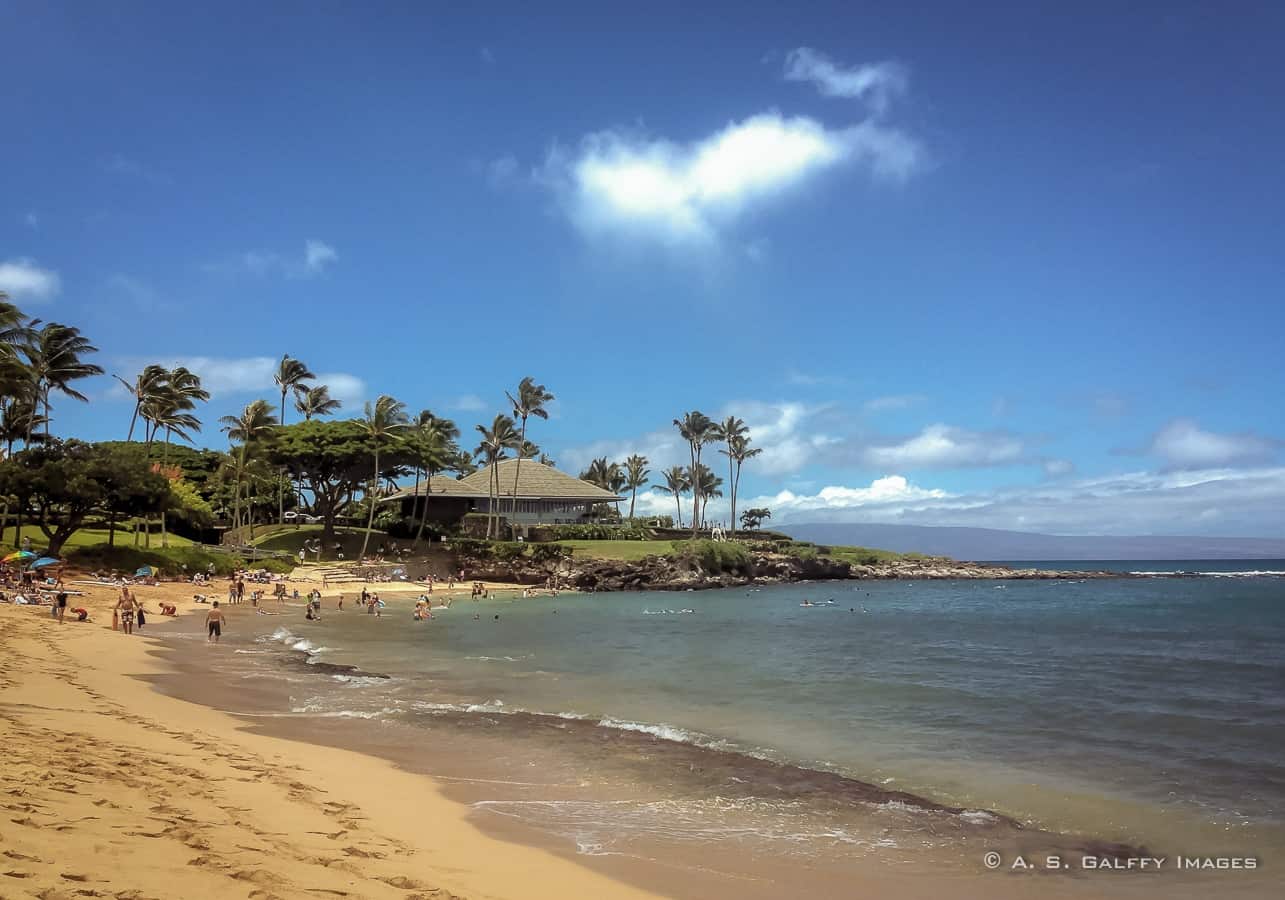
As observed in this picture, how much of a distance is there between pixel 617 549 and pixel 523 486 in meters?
16.1

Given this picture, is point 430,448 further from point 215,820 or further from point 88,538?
point 215,820

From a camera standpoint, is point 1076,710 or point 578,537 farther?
point 578,537

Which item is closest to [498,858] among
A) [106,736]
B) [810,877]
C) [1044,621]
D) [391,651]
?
[810,877]

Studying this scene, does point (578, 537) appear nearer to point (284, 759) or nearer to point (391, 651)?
point (391, 651)

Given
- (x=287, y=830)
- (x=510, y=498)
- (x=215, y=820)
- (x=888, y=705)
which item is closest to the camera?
(x=215, y=820)

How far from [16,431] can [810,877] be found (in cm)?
5836

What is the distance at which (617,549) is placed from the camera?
70812 millimetres

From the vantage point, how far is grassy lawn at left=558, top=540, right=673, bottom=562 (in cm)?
6831

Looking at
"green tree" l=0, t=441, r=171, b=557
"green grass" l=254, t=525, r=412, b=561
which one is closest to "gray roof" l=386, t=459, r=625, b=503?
"green grass" l=254, t=525, r=412, b=561

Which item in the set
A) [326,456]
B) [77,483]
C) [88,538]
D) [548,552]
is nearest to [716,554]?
[548,552]

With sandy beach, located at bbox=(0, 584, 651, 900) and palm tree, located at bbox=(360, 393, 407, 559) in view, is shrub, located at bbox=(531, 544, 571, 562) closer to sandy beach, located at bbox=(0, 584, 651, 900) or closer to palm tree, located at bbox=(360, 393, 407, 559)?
palm tree, located at bbox=(360, 393, 407, 559)

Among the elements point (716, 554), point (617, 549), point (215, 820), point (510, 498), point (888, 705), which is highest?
point (510, 498)

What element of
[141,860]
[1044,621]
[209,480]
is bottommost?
[1044,621]

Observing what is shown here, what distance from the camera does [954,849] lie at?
30.6 feet
